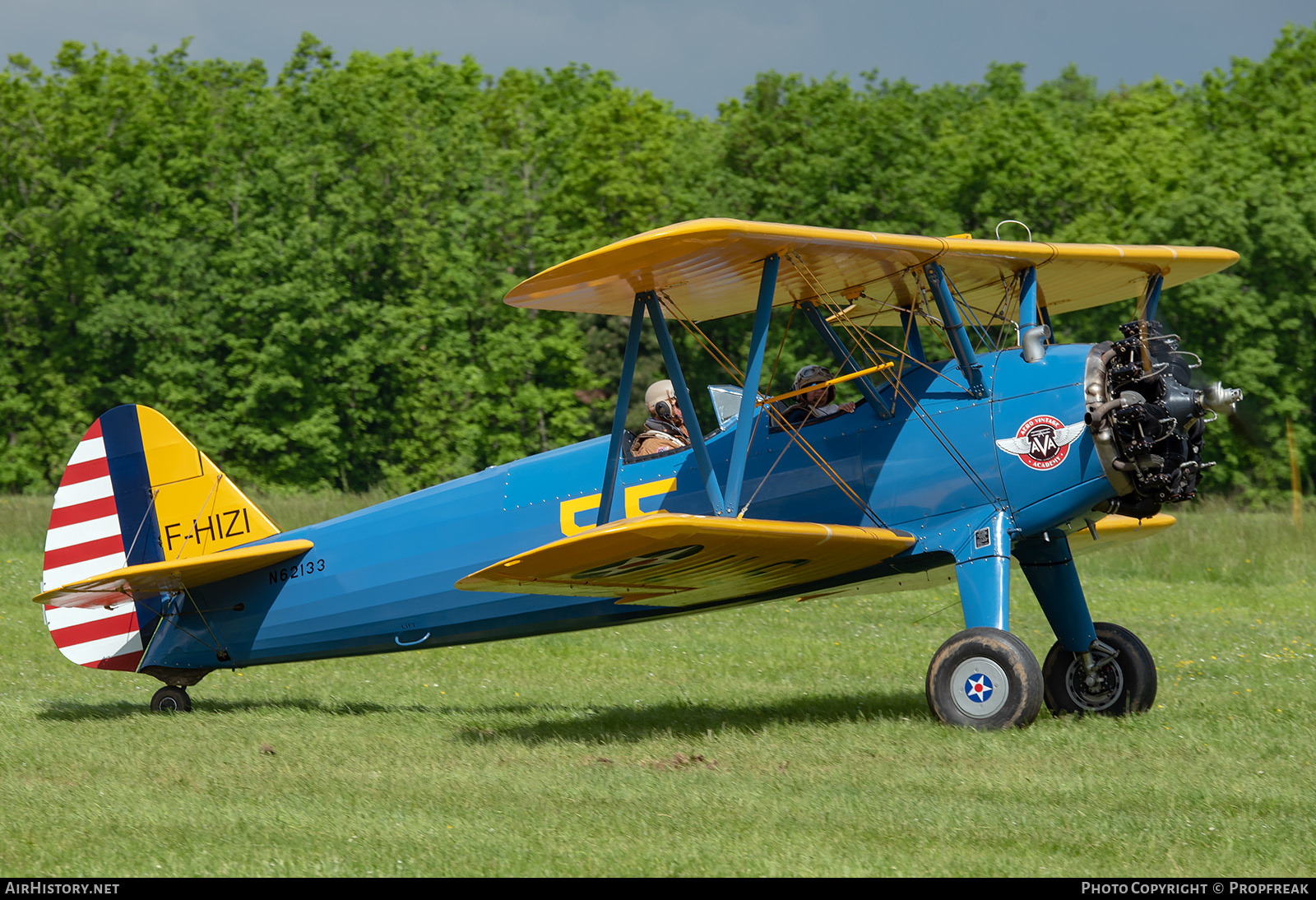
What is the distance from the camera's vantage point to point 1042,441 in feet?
23.8

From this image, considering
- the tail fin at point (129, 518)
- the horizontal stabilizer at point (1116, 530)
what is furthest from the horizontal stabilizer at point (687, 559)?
the tail fin at point (129, 518)

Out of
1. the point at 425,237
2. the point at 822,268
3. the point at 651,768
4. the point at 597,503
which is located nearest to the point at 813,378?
the point at 822,268

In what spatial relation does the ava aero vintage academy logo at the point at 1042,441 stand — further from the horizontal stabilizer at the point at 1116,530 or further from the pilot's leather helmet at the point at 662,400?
the pilot's leather helmet at the point at 662,400

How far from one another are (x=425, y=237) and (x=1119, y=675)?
33.3 metres

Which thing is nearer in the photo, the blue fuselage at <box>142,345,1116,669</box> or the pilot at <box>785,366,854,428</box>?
the blue fuselage at <box>142,345,1116,669</box>

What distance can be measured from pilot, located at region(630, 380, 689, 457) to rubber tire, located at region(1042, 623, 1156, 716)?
2.90m

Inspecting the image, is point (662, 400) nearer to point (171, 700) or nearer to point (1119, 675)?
point (1119, 675)

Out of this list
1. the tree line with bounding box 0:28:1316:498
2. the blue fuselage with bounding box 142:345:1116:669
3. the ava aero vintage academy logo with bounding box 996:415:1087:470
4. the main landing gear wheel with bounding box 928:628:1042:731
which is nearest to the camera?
the main landing gear wheel with bounding box 928:628:1042:731

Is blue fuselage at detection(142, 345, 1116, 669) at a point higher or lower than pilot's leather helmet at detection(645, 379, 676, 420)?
lower

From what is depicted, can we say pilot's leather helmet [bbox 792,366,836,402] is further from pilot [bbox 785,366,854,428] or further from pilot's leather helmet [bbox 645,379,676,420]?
pilot's leather helmet [bbox 645,379,676,420]

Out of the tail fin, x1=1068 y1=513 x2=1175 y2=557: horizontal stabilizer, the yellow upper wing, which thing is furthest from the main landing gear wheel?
the tail fin

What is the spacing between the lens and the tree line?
37062 millimetres

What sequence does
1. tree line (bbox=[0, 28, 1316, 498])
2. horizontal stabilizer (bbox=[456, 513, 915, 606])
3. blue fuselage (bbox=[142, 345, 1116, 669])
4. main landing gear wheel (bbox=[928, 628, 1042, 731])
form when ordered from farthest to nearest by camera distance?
tree line (bbox=[0, 28, 1316, 498]) → blue fuselage (bbox=[142, 345, 1116, 669]) → main landing gear wheel (bbox=[928, 628, 1042, 731]) → horizontal stabilizer (bbox=[456, 513, 915, 606])

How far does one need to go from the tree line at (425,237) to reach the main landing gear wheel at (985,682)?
27.6m
